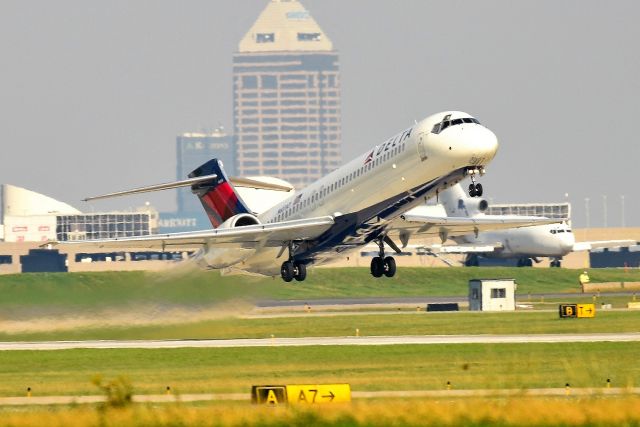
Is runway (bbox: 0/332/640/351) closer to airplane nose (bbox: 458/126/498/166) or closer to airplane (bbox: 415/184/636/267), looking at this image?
airplane nose (bbox: 458/126/498/166)

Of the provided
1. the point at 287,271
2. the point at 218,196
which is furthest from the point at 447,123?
the point at 218,196

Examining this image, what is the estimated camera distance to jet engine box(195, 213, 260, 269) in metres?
60.0

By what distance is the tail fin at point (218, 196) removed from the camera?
63.5 meters

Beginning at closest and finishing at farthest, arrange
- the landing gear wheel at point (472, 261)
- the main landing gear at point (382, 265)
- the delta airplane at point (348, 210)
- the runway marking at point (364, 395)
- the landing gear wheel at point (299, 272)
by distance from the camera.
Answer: the runway marking at point (364, 395) < the delta airplane at point (348, 210) < the landing gear wheel at point (299, 272) < the main landing gear at point (382, 265) < the landing gear wheel at point (472, 261)

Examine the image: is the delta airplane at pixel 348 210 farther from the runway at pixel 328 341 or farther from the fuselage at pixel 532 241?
the fuselage at pixel 532 241

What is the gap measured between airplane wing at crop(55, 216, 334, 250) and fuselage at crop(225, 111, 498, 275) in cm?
60

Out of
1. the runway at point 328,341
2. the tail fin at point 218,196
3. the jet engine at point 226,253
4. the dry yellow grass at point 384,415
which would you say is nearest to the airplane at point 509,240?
the tail fin at point 218,196

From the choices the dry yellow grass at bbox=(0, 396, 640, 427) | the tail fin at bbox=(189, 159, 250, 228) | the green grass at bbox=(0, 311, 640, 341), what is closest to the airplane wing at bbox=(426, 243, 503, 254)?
the green grass at bbox=(0, 311, 640, 341)

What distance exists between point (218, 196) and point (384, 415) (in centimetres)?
3411

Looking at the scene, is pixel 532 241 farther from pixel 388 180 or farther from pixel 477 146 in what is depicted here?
pixel 477 146

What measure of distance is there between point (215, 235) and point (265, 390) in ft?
75.3

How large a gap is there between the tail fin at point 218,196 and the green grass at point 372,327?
4.84 meters

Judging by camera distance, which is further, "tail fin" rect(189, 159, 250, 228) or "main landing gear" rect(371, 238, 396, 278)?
"tail fin" rect(189, 159, 250, 228)

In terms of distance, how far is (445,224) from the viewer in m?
57.6
